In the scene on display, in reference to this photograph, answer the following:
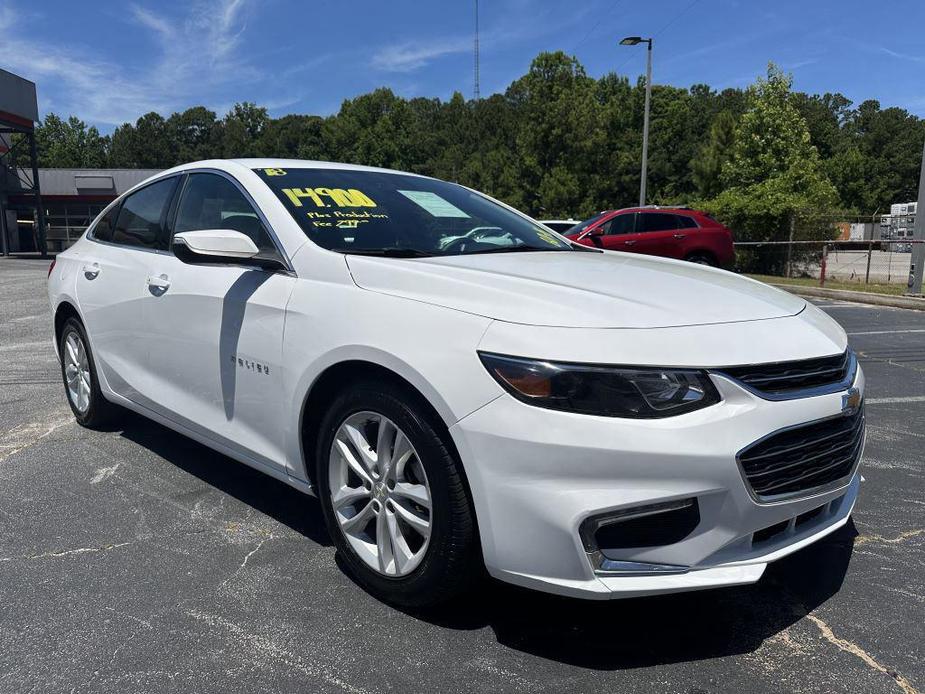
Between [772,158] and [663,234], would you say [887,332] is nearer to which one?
[663,234]

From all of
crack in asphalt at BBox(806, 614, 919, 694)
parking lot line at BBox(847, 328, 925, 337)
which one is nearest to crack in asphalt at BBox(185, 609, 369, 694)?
crack in asphalt at BBox(806, 614, 919, 694)

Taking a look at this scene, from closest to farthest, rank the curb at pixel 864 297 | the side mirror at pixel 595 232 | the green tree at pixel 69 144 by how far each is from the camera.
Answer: the curb at pixel 864 297
the side mirror at pixel 595 232
the green tree at pixel 69 144

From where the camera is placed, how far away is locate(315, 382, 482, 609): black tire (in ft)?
7.19

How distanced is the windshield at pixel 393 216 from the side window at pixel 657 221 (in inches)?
483

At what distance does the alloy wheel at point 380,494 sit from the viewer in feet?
7.75

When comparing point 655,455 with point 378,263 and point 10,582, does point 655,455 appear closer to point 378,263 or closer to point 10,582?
point 378,263

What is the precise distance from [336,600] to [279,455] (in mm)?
622

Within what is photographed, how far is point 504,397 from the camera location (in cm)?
205

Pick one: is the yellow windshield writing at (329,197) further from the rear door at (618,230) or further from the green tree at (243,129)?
the green tree at (243,129)

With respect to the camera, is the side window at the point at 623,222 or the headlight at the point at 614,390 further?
the side window at the point at 623,222

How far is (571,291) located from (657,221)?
1395cm

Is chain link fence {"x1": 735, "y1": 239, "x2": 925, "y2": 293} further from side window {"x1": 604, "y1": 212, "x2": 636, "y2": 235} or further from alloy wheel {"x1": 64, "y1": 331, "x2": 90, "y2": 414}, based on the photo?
alloy wheel {"x1": 64, "y1": 331, "x2": 90, "y2": 414}

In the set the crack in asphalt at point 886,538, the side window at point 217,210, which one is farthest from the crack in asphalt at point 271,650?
the crack in asphalt at point 886,538

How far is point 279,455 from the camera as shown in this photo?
2852mm
